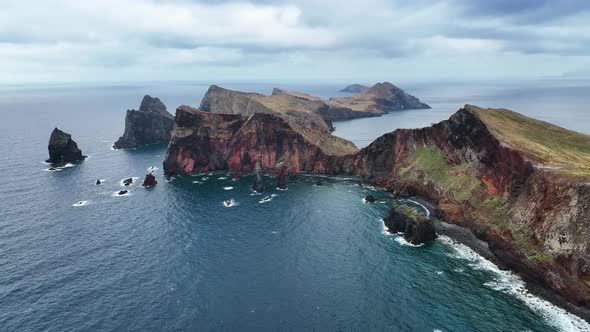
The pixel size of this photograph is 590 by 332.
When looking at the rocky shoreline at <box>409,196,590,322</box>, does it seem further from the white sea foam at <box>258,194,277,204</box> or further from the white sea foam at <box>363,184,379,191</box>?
the white sea foam at <box>258,194,277,204</box>

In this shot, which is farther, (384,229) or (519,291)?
(384,229)

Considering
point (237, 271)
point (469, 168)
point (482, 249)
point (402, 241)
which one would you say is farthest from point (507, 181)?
point (237, 271)

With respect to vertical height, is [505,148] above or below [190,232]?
above

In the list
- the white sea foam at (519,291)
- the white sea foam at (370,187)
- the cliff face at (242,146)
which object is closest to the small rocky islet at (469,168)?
the cliff face at (242,146)

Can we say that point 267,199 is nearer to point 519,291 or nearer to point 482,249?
point 482,249

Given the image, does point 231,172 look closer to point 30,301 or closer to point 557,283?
point 30,301

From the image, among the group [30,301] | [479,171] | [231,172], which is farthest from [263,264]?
[231,172]
